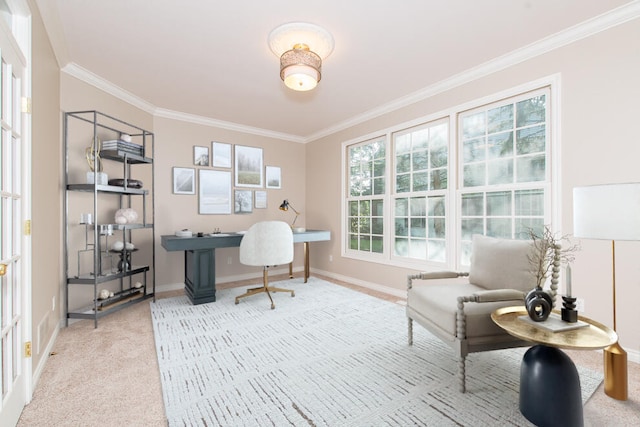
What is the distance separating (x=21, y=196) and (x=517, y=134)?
3814 mm

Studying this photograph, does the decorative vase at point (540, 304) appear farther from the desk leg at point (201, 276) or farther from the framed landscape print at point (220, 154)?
the framed landscape print at point (220, 154)

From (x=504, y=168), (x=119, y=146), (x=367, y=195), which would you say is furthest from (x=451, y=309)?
(x=119, y=146)

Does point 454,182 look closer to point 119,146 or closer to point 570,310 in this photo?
point 570,310

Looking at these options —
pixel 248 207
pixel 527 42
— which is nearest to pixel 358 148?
pixel 248 207

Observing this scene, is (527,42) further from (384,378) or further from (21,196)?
(21,196)

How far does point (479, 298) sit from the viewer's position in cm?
175

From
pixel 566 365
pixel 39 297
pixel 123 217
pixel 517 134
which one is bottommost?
pixel 566 365

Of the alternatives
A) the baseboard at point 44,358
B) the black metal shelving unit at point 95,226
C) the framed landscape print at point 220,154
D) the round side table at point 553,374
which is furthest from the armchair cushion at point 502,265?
the framed landscape print at point 220,154

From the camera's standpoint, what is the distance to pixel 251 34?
2436 millimetres

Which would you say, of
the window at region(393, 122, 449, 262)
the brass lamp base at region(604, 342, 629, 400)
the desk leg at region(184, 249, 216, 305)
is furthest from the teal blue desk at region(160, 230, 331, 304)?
the brass lamp base at region(604, 342, 629, 400)

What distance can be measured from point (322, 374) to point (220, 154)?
12.2ft

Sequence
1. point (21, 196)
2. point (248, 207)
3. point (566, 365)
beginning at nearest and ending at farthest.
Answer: point (566, 365) < point (21, 196) < point (248, 207)

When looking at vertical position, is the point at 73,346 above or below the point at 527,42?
below

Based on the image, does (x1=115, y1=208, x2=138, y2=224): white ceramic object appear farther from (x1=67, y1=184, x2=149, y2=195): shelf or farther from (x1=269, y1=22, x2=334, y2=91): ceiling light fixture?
(x1=269, y1=22, x2=334, y2=91): ceiling light fixture
